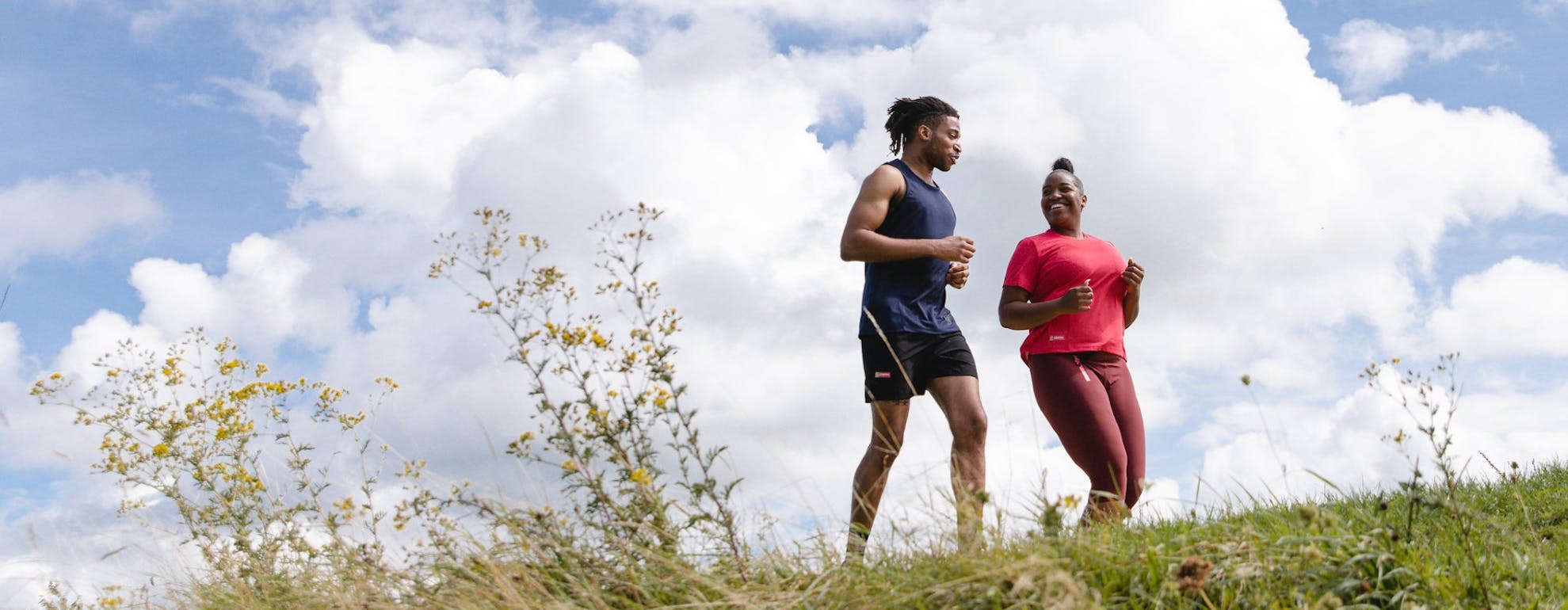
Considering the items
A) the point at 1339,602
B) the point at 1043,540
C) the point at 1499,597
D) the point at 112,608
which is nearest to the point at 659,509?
the point at 1043,540

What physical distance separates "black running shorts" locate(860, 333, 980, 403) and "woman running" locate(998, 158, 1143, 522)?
0.53 metres

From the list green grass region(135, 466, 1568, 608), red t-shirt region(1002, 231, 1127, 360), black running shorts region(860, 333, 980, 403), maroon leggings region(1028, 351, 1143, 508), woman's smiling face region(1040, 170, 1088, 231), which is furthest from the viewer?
woman's smiling face region(1040, 170, 1088, 231)

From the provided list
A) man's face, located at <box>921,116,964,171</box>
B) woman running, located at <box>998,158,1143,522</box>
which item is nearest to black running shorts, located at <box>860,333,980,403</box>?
woman running, located at <box>998,158,1143,522</box>

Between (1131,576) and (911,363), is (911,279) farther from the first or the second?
(1131,576)

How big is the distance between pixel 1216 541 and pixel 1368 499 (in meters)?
3.13

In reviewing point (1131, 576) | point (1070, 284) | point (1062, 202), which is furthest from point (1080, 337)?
point (1131, 576)

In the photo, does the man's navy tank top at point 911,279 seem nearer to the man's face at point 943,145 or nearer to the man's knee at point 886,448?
the man's face at point 943,145

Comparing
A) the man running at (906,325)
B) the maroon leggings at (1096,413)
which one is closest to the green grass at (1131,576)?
the maroon leggings at (1096,413)

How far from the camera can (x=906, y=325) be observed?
483 cm

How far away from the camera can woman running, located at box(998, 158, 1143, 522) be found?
5066mm

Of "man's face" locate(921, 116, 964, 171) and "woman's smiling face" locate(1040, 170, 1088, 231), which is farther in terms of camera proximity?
"woman's smiling face" locate(1040, 170, 1088, 231)

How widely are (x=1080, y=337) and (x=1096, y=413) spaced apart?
358mm

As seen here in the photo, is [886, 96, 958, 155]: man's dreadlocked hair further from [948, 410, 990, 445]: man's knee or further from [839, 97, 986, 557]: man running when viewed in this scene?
[948, 410, 990, 445]: man's knee

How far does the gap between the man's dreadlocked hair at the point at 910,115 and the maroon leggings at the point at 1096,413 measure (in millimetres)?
1179
